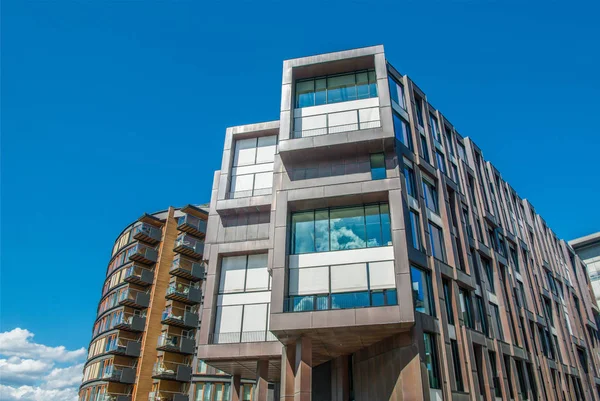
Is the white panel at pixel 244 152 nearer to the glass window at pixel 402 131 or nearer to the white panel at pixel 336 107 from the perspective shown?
the white panel at pixel 336 107

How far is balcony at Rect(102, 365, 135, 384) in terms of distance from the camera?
42.7m

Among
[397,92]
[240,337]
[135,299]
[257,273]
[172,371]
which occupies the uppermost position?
[397,92]

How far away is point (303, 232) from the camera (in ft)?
73.5

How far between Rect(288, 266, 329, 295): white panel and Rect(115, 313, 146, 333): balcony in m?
31.9

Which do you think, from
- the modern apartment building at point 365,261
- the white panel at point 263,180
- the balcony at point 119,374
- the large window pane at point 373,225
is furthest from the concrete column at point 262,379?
the balcony at point 119,374

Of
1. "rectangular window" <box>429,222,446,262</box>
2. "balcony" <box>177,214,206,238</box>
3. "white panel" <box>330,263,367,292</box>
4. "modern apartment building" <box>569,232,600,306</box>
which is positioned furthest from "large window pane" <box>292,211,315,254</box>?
"modern apartment building" <box>569,232,600,306</box>

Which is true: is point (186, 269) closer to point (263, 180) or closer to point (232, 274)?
point (232, 274)

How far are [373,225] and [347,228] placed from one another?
134cm

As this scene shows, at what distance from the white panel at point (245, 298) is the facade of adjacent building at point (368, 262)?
88 millimetres

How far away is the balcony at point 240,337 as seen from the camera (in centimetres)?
2547

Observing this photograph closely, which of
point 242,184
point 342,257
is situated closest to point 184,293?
point 242,184

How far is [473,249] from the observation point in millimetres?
29297

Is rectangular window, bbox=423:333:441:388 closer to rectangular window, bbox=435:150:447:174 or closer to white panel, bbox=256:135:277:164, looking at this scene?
rectangular window, bbox=435:150:447:174

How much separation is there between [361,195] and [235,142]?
14.0 metres
